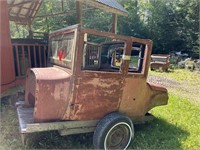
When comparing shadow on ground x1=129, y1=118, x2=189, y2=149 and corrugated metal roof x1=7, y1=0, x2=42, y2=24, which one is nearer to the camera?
shadow on ground x1=129, y1=118, x2=189, y2=149

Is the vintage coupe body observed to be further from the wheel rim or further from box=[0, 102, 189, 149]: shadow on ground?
box=[0, 102, 189, 149]: shadow on ground

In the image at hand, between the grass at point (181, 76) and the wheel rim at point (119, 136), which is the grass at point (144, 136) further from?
the grass at point (181, 76)

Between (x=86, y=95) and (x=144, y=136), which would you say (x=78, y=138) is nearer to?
(x=86, y=95)

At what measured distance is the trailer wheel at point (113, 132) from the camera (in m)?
3.53

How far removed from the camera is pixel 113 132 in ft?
12.1

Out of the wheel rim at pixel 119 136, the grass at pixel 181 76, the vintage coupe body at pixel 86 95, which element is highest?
the vintage coupe body at pixel 86 95

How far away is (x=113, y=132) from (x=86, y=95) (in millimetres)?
746

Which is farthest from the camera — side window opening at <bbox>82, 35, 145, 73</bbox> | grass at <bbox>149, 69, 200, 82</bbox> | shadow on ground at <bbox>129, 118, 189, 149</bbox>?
grass at <bbox>149, 69, 200, 82</bbox>

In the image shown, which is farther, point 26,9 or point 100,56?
point 26,9

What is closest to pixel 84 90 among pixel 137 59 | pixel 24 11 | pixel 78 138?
pixel 78 138

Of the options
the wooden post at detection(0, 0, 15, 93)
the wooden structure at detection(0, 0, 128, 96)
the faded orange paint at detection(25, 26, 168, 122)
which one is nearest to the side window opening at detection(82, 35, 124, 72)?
the faded orange paint at detection(25, 26, 168, 122)

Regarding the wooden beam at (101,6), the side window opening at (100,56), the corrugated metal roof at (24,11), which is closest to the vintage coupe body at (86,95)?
the side window opening at (100,56)

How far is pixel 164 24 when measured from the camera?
27438 mm

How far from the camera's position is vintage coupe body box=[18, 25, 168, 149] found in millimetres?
3271
